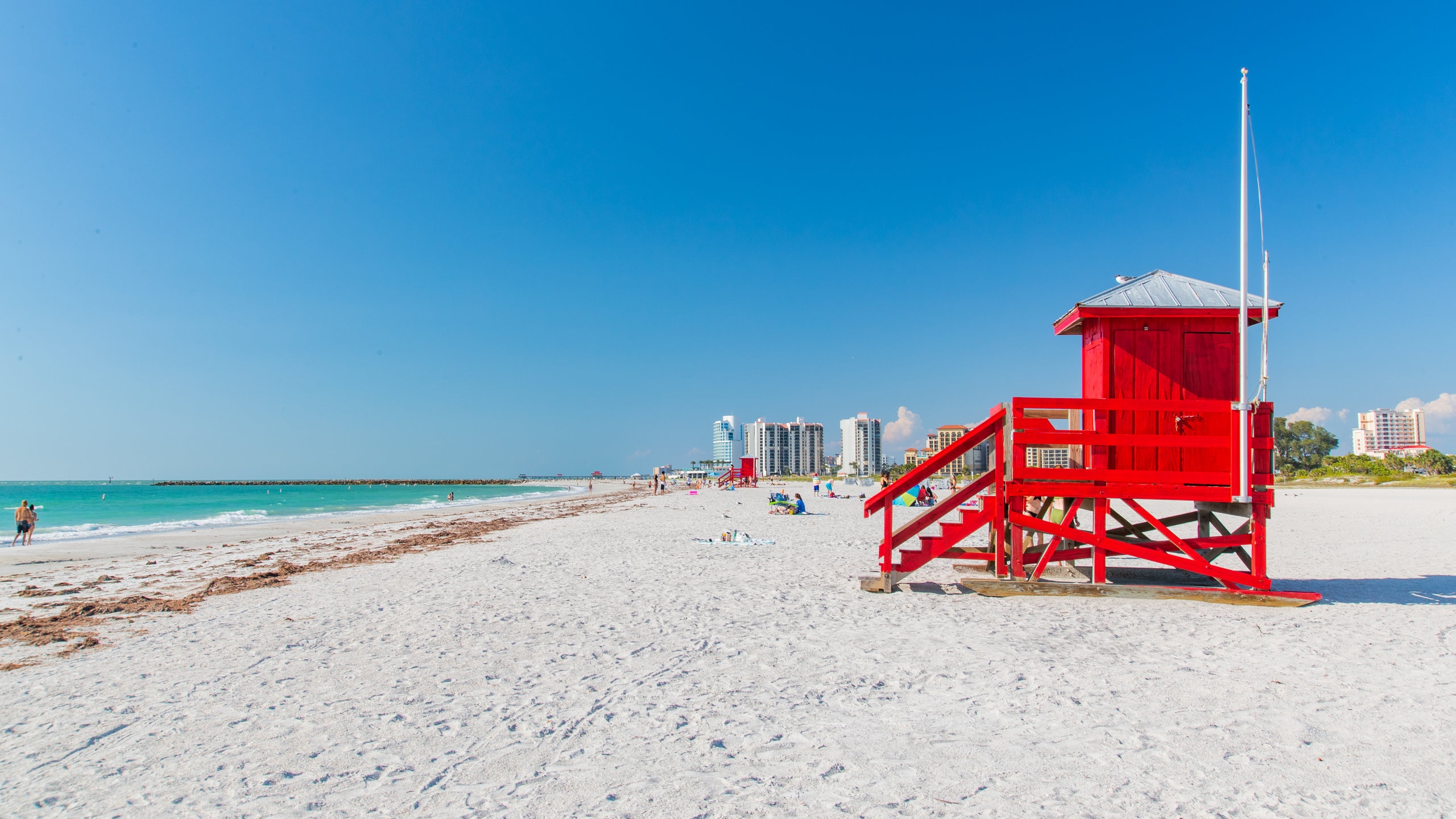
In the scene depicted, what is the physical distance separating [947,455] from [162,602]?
10543 millimetres

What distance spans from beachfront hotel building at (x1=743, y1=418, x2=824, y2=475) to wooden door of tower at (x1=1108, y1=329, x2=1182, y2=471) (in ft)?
539

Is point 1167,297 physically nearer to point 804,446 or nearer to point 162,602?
point 162,602

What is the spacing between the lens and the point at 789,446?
175 meters

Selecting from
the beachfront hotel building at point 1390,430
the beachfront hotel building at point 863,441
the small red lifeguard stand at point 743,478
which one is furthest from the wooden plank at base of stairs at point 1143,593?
the beachfront hotel building at point 1390,430

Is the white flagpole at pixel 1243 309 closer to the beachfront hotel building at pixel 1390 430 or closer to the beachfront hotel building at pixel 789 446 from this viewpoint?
the beachfront hotel building at pixel 789 446

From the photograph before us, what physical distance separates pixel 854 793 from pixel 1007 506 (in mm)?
5752

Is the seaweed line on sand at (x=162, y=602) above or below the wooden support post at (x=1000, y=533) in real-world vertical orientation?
below

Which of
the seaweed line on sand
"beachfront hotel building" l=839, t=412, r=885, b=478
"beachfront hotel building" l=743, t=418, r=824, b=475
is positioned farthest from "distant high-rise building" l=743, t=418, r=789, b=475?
the seaweed line on sand

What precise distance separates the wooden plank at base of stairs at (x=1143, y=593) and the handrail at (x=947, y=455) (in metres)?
1.49

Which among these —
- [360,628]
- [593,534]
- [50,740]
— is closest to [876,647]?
[360,628]

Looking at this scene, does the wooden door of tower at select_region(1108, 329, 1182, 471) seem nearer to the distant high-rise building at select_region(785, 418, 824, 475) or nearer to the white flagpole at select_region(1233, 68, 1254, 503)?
the white flagpole at select_region(1233, 68, 1254, 503)

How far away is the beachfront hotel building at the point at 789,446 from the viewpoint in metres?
174

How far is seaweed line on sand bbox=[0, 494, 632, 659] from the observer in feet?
23.5

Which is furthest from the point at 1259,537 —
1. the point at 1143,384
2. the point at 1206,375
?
the point at 1143,384
